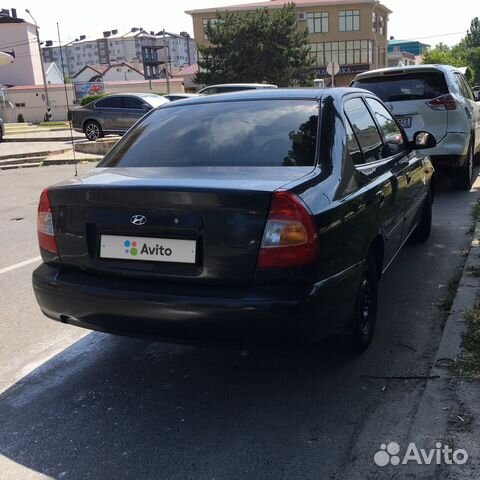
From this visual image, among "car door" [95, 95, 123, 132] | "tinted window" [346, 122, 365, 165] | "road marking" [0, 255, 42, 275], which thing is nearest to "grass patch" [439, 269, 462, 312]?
"tinted window" [346, 122, 365, 165]

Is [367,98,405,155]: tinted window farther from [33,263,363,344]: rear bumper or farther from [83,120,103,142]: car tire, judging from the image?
[83,120,103,142]: car tire

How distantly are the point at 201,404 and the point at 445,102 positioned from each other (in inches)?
255

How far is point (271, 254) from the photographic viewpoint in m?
2.79

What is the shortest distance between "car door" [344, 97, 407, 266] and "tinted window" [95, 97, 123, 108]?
53.4 feet

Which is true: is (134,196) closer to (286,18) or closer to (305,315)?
(305,315)

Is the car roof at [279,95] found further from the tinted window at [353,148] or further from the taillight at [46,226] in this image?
the taillight at [46,226]

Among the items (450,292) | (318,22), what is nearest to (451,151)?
(450,292)

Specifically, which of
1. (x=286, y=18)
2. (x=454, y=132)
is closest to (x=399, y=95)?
(x=454, y=132)

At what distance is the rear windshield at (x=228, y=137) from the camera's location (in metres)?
3.42

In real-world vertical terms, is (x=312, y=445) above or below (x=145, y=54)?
below

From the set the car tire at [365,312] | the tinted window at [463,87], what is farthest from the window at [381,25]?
the car tire at [365,312]

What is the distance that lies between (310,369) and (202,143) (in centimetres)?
153

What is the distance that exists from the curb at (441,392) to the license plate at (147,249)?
1.36m

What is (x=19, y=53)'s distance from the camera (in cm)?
7981
